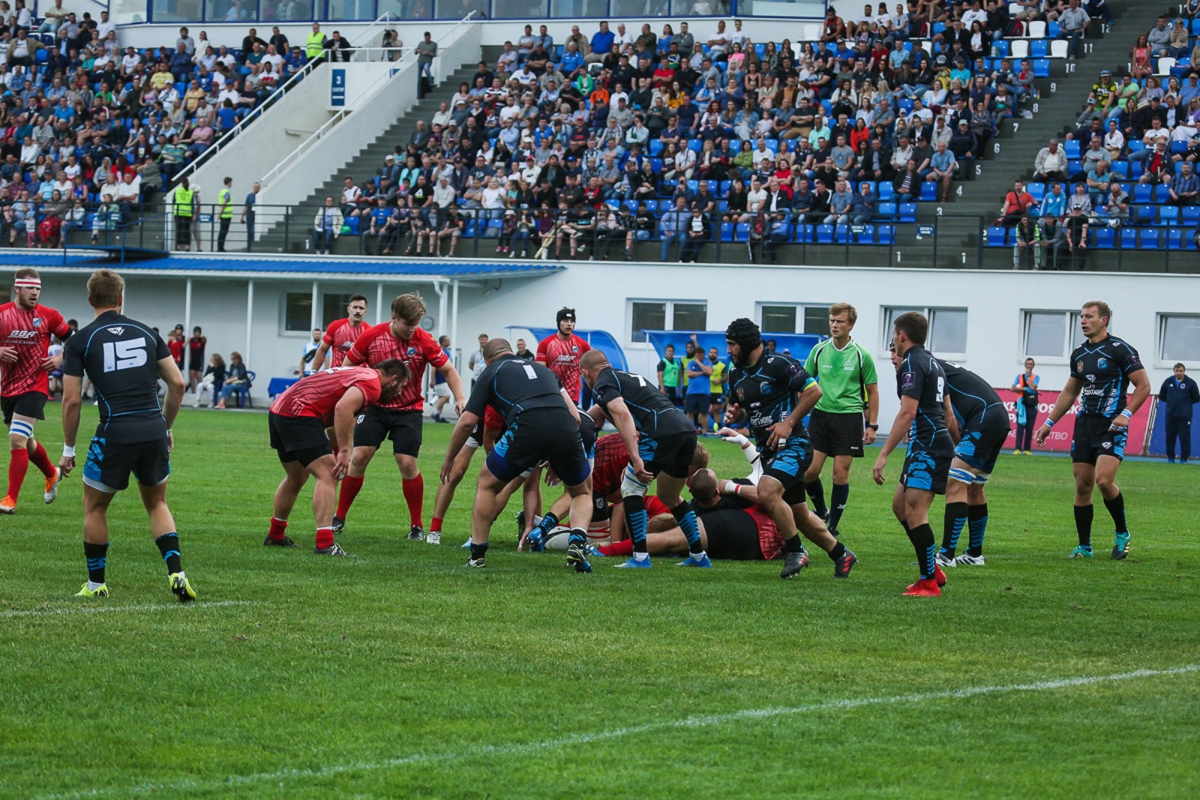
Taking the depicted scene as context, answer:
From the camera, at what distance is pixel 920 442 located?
32.1ft

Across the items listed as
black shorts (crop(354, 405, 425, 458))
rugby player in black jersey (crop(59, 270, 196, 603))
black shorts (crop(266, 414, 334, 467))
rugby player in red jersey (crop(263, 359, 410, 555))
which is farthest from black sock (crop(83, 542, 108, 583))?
black shorts (crop(354, 405, 425, 458))

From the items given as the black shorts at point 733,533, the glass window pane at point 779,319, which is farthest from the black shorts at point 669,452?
the glass window pane at point 779,319

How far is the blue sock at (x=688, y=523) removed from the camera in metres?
11.0

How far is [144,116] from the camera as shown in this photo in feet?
146

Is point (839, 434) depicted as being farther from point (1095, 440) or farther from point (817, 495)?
point (1095, 440)

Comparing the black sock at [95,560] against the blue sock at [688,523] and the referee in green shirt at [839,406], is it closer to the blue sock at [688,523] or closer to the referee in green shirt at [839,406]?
the blue sock at [688,523]

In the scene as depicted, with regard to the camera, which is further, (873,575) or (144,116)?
(144,116)

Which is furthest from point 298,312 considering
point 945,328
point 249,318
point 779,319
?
point 945,328

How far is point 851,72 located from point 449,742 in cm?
3214

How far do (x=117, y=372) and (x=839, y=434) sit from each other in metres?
6.78

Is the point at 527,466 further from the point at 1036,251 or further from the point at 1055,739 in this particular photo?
the point at 1036,251

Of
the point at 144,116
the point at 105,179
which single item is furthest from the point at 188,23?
the point at 105,179

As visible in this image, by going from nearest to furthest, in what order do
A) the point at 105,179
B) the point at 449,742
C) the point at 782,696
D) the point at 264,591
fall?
the point at 449,742 → the point at 782,696 → the point at 264,591 → the point at 105,179

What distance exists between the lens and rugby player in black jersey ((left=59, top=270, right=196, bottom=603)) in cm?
841
